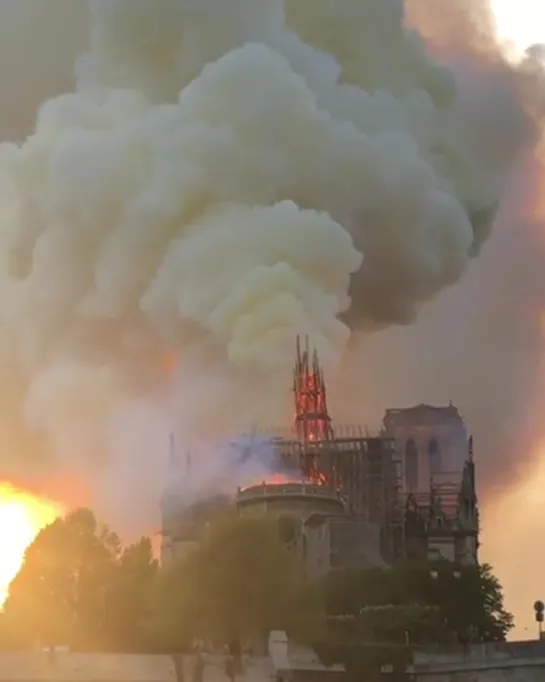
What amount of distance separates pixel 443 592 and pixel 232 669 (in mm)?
11706

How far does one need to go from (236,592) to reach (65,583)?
965 cm

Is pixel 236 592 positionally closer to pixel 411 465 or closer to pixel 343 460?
pixel 343 460

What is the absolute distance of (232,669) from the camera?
3650 cm

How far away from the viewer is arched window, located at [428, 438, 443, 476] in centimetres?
7874

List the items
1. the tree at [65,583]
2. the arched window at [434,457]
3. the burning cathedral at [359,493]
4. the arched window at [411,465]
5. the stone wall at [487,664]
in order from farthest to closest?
the arched window at [411,465]
the arched window at [434,457]
the burning cathedral at [359,493]
the tree at [65,583]
the stone wall at [487,664]

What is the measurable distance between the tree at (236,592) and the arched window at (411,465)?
34.2 meters

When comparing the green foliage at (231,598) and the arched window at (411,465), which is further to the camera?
the arched window at (411,465)

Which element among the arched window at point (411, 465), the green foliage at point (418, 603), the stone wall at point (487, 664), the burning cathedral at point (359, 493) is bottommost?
the stone wall at point (487, 664)

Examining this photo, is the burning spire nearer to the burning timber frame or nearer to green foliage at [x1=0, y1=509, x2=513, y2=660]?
the burning timber frame

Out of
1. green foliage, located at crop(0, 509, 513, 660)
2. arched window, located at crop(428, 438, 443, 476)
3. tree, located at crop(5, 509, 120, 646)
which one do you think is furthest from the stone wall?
arched window, located at crop(428, 438, 443, 476)

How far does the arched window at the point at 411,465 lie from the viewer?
78.9m

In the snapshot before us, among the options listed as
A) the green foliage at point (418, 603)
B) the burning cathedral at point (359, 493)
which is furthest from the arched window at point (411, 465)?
the green foliage at point (418, 603)

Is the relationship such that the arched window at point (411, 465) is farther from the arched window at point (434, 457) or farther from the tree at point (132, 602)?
the tree at point (132, 602)

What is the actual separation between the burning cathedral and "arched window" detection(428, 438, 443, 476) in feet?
0.19
